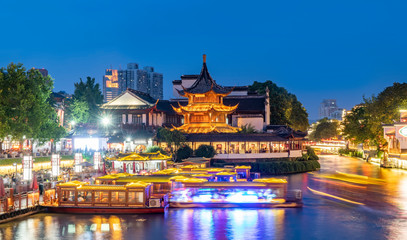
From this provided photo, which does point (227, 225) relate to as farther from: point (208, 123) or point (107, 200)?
point (208, 123)

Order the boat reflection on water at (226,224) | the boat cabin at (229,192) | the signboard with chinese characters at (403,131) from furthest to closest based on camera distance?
the signboard with chinese characters at (403,131), the boat cabin at (229,192), the boat reflection on water at (226,224)

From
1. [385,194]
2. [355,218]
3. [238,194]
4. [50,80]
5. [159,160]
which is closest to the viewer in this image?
[355,218]

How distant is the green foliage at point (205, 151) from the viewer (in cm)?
5259

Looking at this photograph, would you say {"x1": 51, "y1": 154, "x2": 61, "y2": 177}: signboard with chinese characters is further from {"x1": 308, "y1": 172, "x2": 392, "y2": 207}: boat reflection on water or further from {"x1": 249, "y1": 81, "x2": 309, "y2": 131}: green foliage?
{"x1": 249, "y1": 81, "x2": 309, "y2": 131}: green foliage

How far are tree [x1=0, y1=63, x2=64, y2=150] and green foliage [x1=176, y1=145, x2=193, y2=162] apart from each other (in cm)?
1679

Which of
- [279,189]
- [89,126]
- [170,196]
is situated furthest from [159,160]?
[89,126]

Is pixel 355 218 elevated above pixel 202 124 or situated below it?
below

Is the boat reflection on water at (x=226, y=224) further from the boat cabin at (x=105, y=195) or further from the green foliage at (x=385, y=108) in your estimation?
the green foliage at (x=385, y=108)

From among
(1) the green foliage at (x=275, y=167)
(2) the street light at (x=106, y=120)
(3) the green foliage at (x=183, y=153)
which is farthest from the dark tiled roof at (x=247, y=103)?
(3) the green foliage at (x=183, y=153)

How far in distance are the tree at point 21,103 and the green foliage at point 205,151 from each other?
18.9 metres

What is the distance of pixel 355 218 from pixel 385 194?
11.9m

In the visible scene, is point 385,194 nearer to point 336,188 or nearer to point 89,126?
point 336,188

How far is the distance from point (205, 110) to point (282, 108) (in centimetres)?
2512

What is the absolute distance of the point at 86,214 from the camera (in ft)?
81.5
